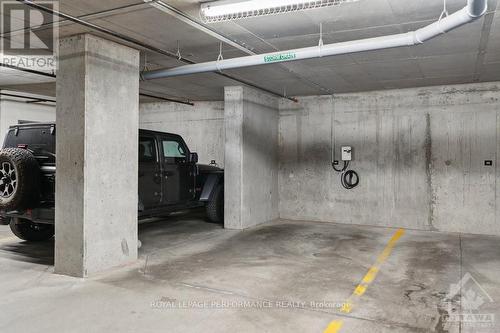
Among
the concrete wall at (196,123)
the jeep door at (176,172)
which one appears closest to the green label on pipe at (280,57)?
the jeep door at (176,172)

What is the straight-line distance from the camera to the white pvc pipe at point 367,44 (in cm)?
307

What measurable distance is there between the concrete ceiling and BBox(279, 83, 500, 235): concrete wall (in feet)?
→ 2.15

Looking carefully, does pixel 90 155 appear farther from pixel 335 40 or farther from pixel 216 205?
pixel 216 205

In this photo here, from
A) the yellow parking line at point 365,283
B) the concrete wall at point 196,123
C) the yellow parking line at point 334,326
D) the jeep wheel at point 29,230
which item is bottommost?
the yellow parking line at point 334,326

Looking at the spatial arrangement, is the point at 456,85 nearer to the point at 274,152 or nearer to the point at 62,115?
the point at 274,152

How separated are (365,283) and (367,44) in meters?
2.64

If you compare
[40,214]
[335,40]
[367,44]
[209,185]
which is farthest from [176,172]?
[367,44]

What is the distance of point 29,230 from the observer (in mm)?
6344

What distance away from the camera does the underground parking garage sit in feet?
12.1

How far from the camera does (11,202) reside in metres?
4.88

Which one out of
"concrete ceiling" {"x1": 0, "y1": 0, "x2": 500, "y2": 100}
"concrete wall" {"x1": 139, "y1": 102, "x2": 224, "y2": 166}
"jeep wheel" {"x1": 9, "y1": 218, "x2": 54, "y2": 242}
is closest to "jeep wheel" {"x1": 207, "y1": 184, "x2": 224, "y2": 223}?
"concrete wall" {"x1": 139, "y1": 102, "x2": 224, "y2": 166}

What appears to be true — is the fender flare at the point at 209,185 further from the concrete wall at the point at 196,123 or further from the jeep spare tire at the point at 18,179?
the jeep spare tire at the point at 18,179

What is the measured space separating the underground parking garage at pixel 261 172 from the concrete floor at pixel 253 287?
3 cm

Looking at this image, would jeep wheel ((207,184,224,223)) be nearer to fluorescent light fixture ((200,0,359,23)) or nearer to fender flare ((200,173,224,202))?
fender flare ((200,173,224,202))
